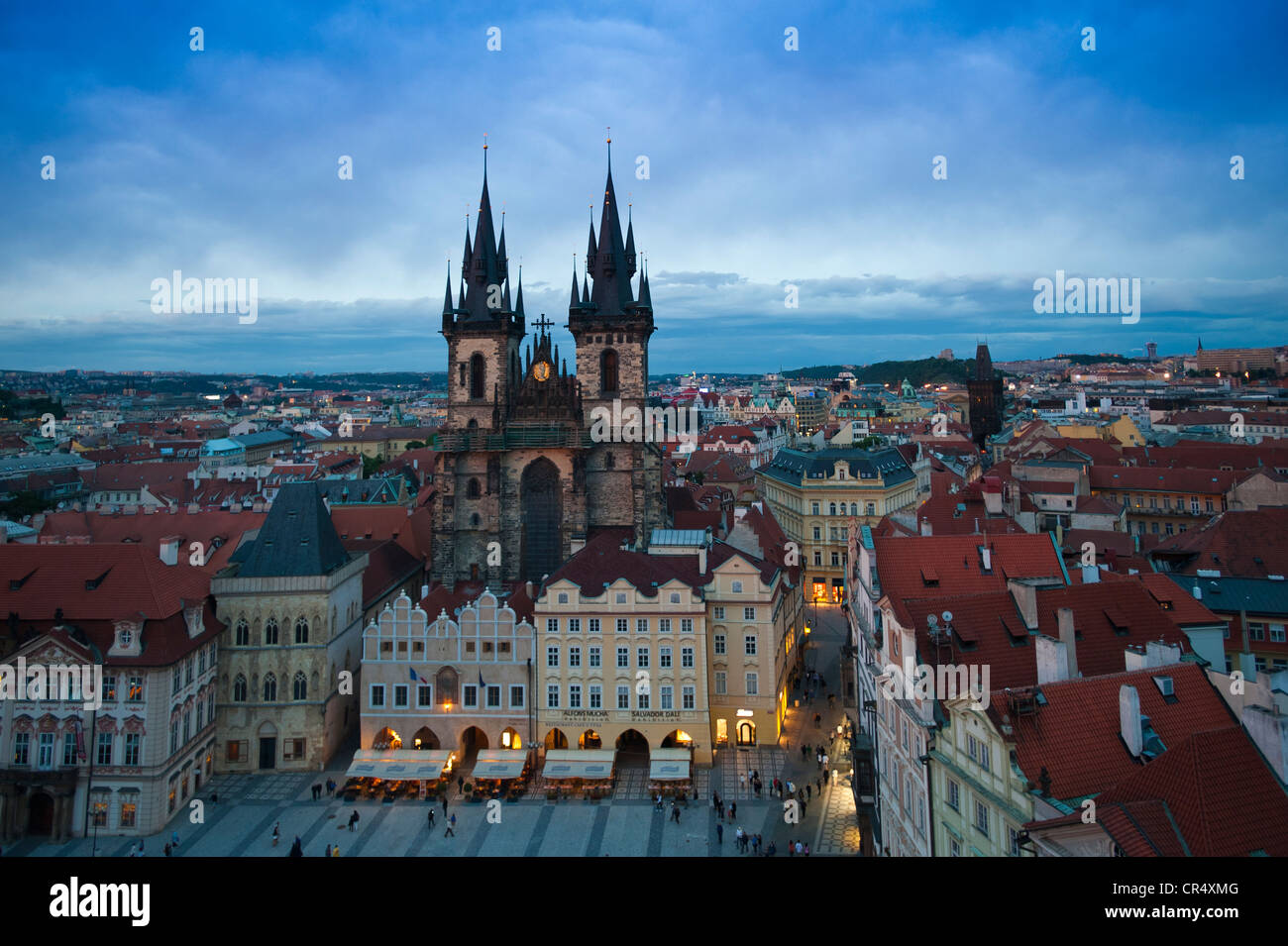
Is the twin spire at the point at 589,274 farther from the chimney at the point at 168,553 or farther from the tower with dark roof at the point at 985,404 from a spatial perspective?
the tower with dark roof at the point at 985,404

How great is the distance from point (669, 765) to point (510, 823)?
7.60m

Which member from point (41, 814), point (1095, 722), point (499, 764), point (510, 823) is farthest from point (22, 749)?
point (1095, 722)

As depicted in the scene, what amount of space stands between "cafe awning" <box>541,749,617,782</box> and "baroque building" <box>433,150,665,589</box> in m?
18.5

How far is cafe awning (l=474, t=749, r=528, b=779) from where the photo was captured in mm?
39281

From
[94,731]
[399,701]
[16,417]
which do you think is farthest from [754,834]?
[16,417]

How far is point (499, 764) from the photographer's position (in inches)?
1575

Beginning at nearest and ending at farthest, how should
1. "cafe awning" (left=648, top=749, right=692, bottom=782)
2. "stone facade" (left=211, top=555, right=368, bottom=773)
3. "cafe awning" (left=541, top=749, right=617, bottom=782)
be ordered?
"cafe awning" (left=648, top=749, right=692, bottom=782) → "cafe awning" (left=541, top=749, right=617, bottom=782) → "stone facade" (left=211, top=555, right=368, bottom=773)

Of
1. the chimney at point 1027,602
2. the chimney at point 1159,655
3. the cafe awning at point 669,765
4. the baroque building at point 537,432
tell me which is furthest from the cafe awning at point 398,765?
the chimney at point 1159,655

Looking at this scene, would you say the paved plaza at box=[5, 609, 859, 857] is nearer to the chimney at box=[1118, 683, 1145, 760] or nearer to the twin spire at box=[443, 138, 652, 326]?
the chimney at box=[1118, 683, 1145, 760]

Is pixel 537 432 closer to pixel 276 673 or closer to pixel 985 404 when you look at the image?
pixel 276 673

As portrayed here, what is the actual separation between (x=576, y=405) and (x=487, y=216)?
18087 mm

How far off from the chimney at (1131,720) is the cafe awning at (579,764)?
24.1m

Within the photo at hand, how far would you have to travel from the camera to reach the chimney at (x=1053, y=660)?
24.3 meters

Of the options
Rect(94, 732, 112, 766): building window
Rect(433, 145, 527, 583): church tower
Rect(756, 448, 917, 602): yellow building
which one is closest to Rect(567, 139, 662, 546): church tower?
Rect(433, 145, 527, 583): church tower
